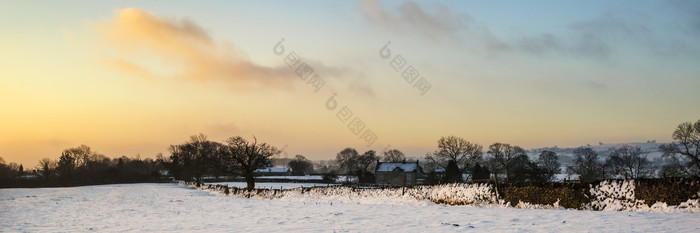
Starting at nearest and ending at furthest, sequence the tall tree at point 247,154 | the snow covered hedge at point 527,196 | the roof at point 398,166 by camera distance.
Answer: the snow covered hedge at point 527,196, the tall tree at point 247,154, the roof at point 398,166

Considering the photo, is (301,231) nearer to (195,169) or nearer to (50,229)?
(50,229)

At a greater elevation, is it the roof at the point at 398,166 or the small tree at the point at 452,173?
the roof at the point at 398,166

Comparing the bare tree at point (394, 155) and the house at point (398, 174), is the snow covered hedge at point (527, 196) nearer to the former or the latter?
the house at point (398, 174)

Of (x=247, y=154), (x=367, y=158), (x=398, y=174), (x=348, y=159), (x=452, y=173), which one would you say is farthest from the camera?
(x=348, y=159)

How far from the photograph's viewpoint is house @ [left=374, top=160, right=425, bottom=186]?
9419 cm

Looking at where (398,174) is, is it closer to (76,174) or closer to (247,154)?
(247,154)

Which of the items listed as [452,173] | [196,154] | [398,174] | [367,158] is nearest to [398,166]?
[398,174]

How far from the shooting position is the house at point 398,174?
9419 centimetres

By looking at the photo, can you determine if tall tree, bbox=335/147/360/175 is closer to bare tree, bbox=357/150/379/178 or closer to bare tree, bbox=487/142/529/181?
bare tree, bbox=357/150/379/178

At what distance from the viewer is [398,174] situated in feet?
312

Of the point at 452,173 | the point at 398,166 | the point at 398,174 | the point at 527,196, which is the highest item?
the point at 398,166

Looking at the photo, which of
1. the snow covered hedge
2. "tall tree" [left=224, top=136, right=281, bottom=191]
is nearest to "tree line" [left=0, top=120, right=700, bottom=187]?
"tall tree" [left=224, top=136, right=281, bottom=191]

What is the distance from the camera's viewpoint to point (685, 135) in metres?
58.8

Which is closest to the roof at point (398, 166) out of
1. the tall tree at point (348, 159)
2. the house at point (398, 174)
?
the house at point (398, 174)
